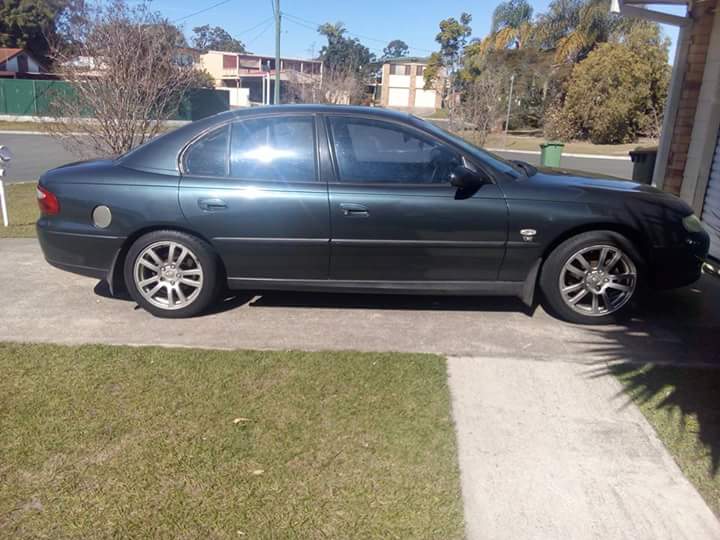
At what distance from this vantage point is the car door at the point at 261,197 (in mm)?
4855

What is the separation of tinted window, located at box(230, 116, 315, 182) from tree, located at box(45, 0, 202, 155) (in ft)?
15.7

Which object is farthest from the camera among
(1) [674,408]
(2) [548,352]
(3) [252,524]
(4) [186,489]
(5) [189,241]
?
(5) [189,241]

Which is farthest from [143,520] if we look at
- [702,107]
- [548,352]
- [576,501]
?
[702,107]

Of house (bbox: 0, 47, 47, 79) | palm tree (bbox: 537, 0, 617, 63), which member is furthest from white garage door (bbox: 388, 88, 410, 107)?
house (bbox: 0, 47, 47, 79)

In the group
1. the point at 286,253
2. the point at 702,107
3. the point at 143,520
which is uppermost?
the point at 702,107

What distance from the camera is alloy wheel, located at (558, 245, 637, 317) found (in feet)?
16.3

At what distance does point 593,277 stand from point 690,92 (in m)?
4.66

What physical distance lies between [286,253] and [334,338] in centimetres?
78

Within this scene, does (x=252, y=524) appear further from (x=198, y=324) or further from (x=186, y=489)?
(x=198, y=324)

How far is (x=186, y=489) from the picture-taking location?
9.66 feet

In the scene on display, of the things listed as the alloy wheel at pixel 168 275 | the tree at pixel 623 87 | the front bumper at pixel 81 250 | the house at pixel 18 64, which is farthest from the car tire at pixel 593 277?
the house at pixel 18 64

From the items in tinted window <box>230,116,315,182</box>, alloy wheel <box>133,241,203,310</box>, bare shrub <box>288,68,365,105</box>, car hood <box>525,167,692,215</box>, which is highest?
bare shrub <box>288,68,365,105</box>

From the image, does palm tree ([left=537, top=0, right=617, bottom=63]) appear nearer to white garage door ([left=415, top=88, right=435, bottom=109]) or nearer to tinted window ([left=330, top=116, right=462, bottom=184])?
tinted window ([left=330, top=116, right=462, bottom=184])

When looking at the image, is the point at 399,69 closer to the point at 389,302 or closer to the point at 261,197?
the point at 389,302
